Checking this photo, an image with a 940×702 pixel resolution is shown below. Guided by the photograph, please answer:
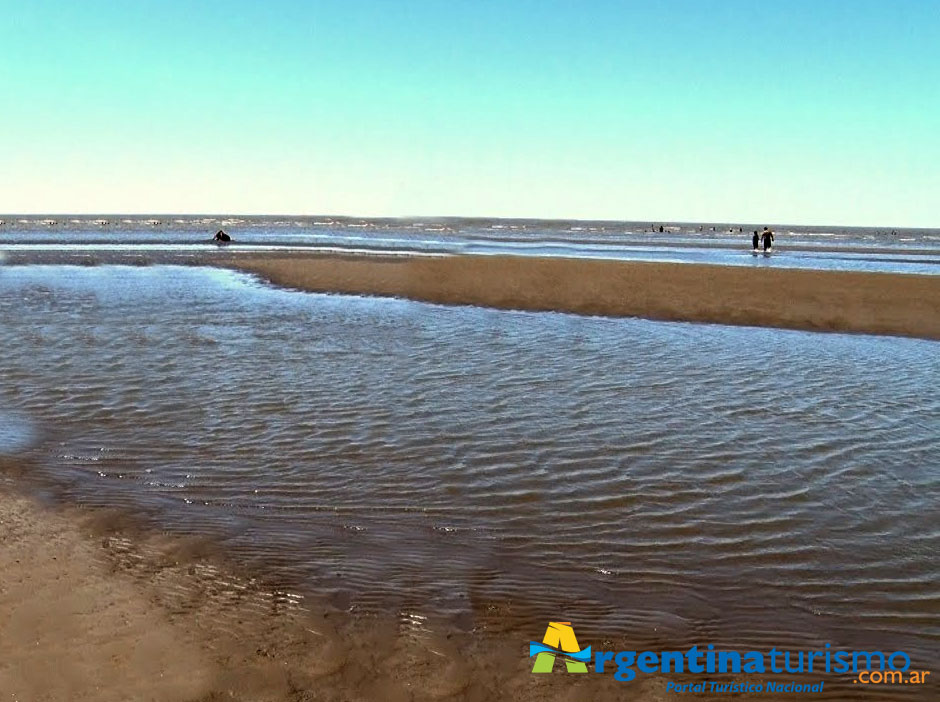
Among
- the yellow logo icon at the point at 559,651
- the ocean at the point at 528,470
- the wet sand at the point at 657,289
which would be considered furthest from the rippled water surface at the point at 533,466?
the wet sand at the point at 657,289

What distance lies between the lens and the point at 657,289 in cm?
2236

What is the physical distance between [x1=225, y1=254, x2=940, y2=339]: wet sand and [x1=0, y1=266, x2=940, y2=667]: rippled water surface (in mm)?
4278

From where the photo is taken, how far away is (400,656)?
13.1ft

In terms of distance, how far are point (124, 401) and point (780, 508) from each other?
26.2 feet

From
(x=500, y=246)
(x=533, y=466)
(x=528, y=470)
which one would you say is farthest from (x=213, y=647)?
(x=500, y=246)

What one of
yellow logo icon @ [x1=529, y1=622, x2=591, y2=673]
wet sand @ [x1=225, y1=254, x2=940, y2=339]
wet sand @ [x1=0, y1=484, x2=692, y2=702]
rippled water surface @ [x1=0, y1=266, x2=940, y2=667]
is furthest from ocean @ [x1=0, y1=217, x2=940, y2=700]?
wet sand @ [x1=225, y1=254, x2=940, y2=339]

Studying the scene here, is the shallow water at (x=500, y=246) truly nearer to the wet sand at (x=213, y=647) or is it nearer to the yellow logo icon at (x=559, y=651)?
the yellow logo icon at (x=559, y=651)

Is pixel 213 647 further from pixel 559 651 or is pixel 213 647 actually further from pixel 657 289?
pixel 657 289

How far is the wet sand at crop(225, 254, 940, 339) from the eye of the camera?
60.1ft

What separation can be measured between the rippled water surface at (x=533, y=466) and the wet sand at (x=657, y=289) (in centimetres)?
428

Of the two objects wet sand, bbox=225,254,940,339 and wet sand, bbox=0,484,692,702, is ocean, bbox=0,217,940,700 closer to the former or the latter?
wet sand, bbox=0,484,692,702

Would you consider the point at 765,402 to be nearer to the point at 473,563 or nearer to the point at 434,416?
the point at 434,416

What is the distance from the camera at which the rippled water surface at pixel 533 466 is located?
4.81 m

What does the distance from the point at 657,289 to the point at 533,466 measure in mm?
16419
